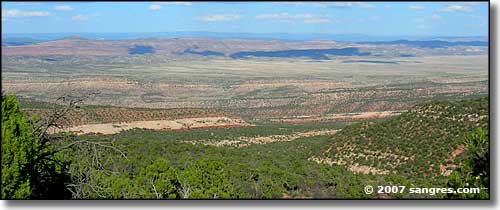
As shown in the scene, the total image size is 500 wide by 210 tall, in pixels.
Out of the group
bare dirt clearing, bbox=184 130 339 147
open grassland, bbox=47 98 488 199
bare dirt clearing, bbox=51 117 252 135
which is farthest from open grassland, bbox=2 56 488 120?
open grassland, bbox=47 98 488 199

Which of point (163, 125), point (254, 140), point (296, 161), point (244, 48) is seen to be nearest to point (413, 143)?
point (296, 161)

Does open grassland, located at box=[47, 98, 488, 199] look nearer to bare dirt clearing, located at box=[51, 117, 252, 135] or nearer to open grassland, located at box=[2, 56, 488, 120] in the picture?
bare dirt clearing, located at box=[51, 117, 252, 135]

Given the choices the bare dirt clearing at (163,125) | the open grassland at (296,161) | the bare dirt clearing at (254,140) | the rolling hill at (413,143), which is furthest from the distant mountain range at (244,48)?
the rolling hill at (413,143)

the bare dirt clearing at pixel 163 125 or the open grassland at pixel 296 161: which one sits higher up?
the open grassland at pixel 296 161

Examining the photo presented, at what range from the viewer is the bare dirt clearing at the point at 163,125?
101 ft

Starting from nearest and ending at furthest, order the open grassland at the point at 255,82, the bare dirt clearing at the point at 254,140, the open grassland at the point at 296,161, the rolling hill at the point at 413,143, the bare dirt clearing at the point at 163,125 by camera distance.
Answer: the open grassland at the point at 296,161 → the rolling hill at the point at 413,143 → the bare dirt clearing at the point at 254,140 → the bare dirt clearing at the point at 163,125 → the open grassland at the point at 255,82

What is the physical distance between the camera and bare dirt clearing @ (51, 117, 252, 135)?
3088cm

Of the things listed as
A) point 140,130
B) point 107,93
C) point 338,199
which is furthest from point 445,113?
point 107,93

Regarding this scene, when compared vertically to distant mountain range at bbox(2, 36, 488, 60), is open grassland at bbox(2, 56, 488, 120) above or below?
below

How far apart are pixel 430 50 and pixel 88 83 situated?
67.6m

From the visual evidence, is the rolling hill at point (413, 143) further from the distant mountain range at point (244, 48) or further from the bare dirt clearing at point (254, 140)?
the distant mountain range at point (244, 48)

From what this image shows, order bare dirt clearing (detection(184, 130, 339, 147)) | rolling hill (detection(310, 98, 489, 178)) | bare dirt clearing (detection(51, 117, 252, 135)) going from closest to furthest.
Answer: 1. rolling hill (detection(310, 98, 489, 178))
2. bare dirt clearing (detection(184, 130, 339, 147))
3. bare dirt clearing (detection(51, 117, 252, 135))

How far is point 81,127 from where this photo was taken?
30344 millimetres

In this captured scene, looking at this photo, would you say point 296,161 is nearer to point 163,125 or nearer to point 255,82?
point 163,125
